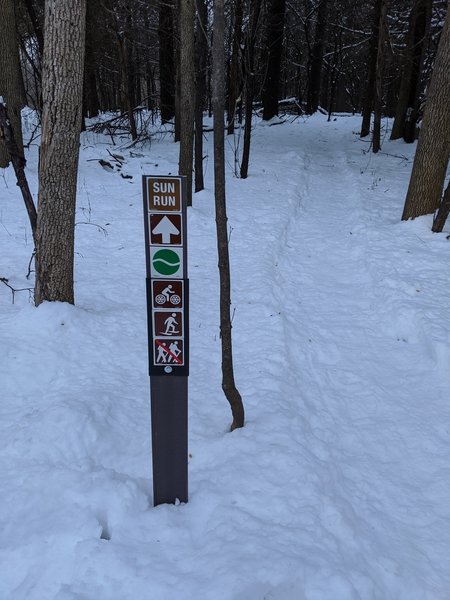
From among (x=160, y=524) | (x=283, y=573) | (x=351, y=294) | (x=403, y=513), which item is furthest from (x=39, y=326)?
(x=351, y=294)

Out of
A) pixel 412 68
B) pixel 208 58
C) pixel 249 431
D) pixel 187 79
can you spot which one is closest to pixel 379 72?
pixel 412 68

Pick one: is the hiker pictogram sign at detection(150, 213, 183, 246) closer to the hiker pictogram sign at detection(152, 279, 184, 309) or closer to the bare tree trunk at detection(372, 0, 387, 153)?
the hiker pictogram sign at detection(152, 279, 184, 309)

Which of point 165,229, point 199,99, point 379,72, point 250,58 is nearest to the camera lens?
point 165,229

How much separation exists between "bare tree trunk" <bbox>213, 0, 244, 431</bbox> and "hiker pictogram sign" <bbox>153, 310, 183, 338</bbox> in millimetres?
738

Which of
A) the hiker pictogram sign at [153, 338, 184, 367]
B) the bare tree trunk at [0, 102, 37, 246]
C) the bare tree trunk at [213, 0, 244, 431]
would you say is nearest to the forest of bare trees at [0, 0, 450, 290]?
the bare tree trunk at [0, 102, 37, 246]

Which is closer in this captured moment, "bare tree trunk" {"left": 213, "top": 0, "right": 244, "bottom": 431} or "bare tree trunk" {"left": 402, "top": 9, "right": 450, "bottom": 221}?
"bare tree trunk" {"left": 213, "top": 0, "right": 244, "bottom": 431}

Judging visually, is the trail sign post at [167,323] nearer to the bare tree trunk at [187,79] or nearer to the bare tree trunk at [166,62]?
the bare tree trunk at [187,79]

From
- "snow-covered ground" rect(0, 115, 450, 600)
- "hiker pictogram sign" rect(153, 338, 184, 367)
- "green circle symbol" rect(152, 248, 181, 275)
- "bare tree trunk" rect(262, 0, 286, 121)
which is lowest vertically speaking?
"snow-covered ground" rect(0, 115, 450, 600)

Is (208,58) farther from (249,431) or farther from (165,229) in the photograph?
(165,229)

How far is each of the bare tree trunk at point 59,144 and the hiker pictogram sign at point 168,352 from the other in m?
2.80

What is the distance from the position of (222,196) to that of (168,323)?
1025 millimetres

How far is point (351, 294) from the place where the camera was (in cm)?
623

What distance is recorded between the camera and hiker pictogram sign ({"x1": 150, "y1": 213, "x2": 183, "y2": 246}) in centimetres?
219

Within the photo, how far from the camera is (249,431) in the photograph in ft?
11.4
